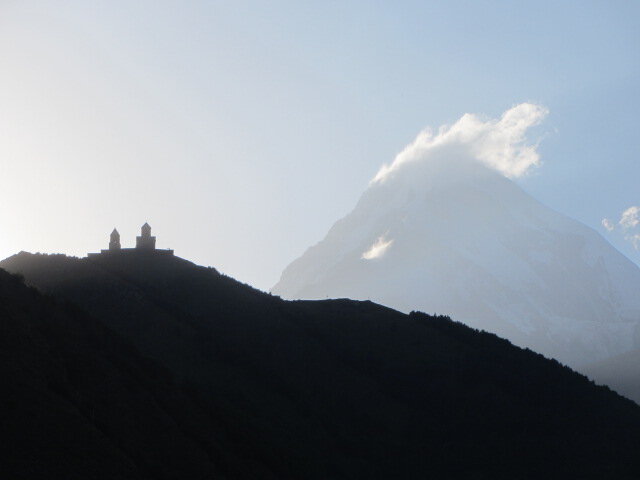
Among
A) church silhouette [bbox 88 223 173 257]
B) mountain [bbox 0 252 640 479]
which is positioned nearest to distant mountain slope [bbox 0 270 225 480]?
mountain [bbox 0 252 640 479]

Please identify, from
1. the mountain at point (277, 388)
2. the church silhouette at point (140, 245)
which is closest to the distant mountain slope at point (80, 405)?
the mountain at point (277, 388)

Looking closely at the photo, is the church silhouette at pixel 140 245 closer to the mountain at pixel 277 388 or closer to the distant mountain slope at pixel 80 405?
the mountain at pixel 277 388

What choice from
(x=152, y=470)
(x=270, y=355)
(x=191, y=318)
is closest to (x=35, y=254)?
(x=191, y=318)

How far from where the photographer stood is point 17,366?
36.7 m

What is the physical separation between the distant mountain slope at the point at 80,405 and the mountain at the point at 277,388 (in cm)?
12

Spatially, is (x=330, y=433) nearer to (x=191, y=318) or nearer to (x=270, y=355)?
(x=270, y=355)

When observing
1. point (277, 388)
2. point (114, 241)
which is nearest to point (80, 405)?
point (277, 388)

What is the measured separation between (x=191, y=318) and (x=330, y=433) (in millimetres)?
16884

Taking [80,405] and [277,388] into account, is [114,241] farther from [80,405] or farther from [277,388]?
[80,405]

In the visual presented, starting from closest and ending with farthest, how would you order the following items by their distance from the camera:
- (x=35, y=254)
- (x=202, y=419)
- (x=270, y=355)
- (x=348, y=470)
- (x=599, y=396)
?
1. (x=202, y=419)
2. (x=348, y=470)
3. (x=270, y=355)
4. (x=599, y=396)
5. (x=35, y=254)

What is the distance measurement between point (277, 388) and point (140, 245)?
2924 centimetres

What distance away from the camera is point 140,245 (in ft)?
288

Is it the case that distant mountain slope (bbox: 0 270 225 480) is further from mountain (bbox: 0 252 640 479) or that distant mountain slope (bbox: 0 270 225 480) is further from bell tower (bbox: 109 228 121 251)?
bell tower (bbox: 109 228 121 251)

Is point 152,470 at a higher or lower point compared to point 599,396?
lower
